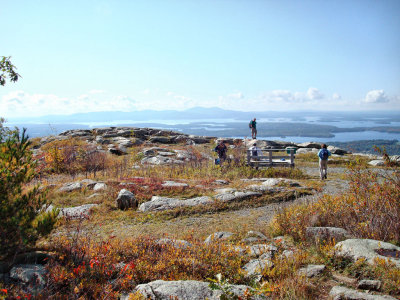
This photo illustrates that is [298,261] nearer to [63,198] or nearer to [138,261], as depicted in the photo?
[138,261]

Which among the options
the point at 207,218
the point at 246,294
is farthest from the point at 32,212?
the point at 207,218

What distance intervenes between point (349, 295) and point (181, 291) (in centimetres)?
241

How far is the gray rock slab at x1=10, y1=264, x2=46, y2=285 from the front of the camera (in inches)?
152

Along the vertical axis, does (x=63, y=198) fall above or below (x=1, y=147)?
below

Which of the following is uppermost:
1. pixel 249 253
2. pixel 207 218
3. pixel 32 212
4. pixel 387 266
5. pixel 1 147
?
pixel 1 147

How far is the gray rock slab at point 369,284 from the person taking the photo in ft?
13.5

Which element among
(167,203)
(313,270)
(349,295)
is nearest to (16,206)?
(313,270)

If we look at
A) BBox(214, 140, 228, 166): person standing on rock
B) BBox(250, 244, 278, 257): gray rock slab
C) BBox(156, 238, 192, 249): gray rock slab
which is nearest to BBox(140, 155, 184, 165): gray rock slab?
BBox(214, 140, 228, 166): person standing on rock

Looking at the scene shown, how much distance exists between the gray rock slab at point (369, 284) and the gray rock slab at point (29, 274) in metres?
4.69

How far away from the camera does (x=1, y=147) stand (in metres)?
4.41

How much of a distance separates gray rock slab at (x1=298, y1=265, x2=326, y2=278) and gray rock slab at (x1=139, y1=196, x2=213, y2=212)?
18.9 ft

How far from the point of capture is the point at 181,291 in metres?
3.88

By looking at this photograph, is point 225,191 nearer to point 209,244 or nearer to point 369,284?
point 209,244

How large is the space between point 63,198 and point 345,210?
32.6 feet
